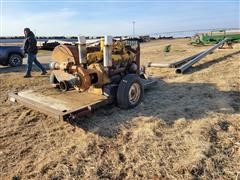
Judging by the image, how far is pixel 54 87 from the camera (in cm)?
657

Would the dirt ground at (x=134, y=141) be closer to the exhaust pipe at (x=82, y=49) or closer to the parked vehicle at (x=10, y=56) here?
the exhaust pipe at (x=82, y=49)

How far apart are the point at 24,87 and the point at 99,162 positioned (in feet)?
17.0

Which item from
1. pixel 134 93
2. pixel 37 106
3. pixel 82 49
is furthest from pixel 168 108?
pixel 37 106

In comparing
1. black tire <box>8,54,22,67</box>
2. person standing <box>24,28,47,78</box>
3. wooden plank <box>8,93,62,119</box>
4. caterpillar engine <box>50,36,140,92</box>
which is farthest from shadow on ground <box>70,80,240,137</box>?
black tire <box>8,54,22,67</box>

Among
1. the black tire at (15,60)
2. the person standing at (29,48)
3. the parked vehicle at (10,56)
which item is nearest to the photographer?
the person standing at (29,48)

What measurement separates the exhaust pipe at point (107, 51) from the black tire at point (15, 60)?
852cm

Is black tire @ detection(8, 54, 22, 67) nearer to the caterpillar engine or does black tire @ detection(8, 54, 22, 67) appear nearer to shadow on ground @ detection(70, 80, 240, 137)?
the caterpillar engine

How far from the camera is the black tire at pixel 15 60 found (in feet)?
42.6

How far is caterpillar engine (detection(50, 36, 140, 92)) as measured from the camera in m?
5.57

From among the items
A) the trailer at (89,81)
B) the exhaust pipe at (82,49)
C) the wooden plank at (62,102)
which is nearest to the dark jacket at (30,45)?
the trailer at (89,81)

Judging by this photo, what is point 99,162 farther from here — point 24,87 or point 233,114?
point 24,87

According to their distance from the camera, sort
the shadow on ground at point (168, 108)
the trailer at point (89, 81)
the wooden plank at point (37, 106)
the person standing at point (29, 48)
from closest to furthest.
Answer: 1. the wooden plank at point (37, 106)
2. the shadow on ground at point (168, 108)
3. the trailer at point (89, 81)
4. the person standing at point (29, 48)

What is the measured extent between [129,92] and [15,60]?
873cm

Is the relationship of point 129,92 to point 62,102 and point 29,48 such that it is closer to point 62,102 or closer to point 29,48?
point 62,102
